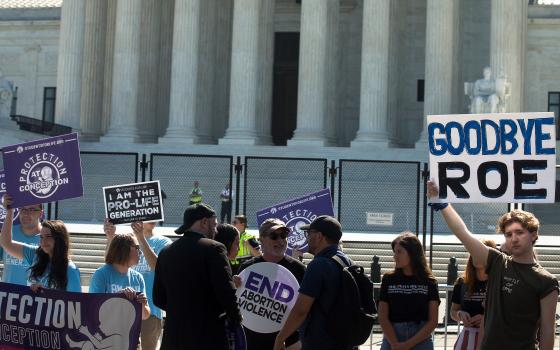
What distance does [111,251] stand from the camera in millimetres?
10805

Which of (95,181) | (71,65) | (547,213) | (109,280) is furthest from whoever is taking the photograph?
(71,65)

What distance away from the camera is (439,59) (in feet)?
152

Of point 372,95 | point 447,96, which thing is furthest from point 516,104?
point 372,95

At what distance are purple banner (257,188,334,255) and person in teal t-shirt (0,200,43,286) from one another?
16.7ft

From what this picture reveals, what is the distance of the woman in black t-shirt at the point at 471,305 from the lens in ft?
34.3

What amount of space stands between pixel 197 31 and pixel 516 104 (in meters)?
15.2

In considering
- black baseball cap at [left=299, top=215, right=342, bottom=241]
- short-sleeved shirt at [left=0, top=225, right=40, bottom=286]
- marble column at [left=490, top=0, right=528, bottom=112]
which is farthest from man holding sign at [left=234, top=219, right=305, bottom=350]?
marble column at [left=490, top=0, right=528, bottom=112]

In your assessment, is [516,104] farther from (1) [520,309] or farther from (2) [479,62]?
(1) [520,309]

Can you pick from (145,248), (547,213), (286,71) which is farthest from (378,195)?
(145,248)

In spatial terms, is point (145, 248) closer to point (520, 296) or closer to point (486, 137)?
point (486, 137)

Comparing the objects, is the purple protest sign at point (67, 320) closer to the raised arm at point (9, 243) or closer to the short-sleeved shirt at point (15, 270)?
the raised arm at point (9, 243)

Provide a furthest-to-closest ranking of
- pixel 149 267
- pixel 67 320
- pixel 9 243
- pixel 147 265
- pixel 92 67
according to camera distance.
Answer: pixel 92 67 → pixel 147 265 → pixel 149 267 → pixel 9 243 → pixel 67 320

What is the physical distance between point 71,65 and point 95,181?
8.76 m

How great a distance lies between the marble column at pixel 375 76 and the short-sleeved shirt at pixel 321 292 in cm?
3727
